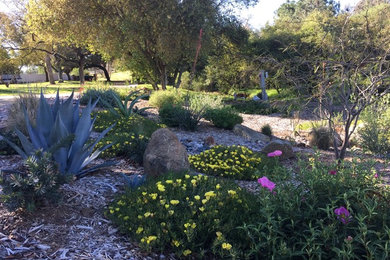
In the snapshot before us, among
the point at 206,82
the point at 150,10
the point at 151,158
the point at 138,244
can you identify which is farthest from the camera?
the point at 206,82

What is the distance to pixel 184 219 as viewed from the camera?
265 cm

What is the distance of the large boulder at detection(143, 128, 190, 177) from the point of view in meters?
3.99

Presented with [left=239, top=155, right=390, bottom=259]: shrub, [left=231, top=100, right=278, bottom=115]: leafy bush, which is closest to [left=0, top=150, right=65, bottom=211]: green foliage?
[left=239, top=155, right=390, bottom=259]: shrub

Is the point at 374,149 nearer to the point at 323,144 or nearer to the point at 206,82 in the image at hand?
the point at 323,144

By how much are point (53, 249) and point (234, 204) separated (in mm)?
1520

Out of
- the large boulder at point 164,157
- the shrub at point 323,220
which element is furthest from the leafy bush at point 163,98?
the shrub at point 323,220

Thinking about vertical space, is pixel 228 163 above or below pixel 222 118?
below

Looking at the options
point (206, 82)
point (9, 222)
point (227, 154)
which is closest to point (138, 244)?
point (9, 222)

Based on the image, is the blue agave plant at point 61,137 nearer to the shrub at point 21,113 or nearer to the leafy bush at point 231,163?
the leafy bush at point 231,163

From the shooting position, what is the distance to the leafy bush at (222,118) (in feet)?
Answer: 29.7

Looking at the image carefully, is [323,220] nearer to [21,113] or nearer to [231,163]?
[231,163]

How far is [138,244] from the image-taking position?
257 centimetres

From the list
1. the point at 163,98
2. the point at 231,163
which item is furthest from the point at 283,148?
the point at 163,98

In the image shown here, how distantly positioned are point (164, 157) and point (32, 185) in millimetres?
1642
